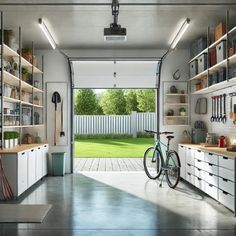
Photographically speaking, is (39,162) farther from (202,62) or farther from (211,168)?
(202,62)

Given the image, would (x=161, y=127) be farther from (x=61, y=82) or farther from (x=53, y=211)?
(x=53, y=211)

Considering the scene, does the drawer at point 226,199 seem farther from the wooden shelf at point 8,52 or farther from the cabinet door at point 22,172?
the wooden shelf at point 8,52

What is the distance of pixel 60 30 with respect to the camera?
8016 millimetres

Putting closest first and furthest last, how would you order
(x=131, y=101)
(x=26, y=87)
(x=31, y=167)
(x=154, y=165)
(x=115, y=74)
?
(x=31, y=167), (x=26, y=87), (x=115, y=74), (x=154, y=165), (x=131, y=101)

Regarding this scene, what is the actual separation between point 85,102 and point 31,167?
1545 centimetres

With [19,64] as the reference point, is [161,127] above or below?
below

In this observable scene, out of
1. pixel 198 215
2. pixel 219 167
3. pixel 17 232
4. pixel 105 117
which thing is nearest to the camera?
pixel 17 232

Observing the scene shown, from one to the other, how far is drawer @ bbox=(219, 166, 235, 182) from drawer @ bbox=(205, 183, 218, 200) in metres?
0.41

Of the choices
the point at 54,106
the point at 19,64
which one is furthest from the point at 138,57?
the point at 19,64

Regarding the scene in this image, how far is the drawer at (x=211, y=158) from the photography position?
20.4 feet

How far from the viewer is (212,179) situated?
6426 mm

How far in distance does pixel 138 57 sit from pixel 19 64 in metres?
3.30

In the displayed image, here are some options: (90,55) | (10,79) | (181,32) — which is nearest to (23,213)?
(10,79)

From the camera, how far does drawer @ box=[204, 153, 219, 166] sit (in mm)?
6211
